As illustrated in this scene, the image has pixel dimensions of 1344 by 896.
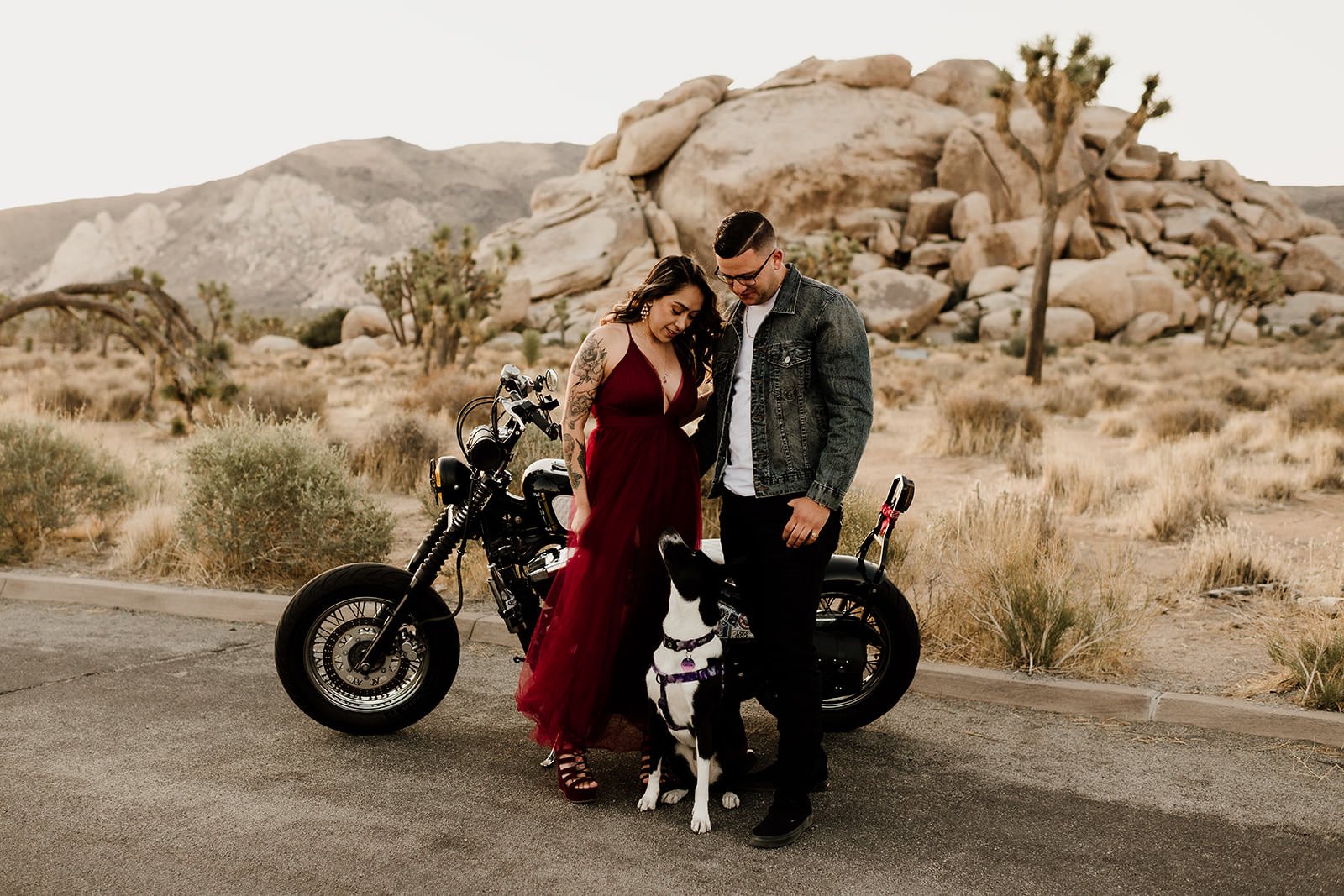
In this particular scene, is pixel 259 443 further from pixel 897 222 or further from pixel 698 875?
pixel 897 222

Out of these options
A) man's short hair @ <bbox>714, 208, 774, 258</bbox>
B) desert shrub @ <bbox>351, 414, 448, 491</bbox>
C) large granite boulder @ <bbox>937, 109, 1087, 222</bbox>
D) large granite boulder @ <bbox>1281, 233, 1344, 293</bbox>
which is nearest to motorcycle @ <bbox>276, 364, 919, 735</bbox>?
man's short hair @ <bbox>714, 208, 774, 258</bbox>

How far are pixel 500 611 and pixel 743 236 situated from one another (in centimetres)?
193

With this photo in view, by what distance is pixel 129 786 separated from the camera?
4293 millimetres

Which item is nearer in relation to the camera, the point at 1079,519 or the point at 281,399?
the point at 1079,519

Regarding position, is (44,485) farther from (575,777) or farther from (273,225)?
(273,225)

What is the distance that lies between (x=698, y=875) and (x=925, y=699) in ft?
7.30

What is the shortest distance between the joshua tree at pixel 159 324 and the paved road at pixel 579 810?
1002 cm

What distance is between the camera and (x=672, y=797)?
4.23 m

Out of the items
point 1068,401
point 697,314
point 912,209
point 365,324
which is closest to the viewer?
point 697,314

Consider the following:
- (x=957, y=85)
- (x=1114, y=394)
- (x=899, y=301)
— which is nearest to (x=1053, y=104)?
(x=1114, y=394)

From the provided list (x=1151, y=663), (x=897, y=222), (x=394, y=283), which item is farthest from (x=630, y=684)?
(x=897, y=222)

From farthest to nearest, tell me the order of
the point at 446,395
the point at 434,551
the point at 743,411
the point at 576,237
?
the point at 576,237 → the point at 446,395 → the point at 434,551 → the point at 743,411

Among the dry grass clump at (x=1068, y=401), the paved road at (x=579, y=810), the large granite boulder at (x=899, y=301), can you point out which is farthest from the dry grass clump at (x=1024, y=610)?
the large granite boulder at (x=899, y=301)

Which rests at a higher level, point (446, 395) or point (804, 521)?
point (804, 521)
